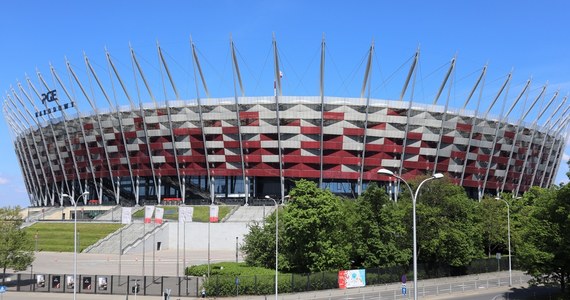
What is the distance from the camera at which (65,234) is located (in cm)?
8894

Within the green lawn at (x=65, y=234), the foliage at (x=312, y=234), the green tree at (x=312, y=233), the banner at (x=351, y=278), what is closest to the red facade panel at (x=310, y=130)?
the green lawn at (x=65, y=234)

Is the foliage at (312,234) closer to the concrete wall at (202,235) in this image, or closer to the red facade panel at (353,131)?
the concrete wall at (202,235)

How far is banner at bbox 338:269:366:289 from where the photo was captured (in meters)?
53.1

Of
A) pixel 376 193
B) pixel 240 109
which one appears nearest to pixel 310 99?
pixel 240 109

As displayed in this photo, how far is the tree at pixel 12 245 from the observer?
51.3 metres

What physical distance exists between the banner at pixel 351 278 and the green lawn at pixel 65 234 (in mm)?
43460

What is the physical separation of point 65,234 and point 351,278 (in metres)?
53.9

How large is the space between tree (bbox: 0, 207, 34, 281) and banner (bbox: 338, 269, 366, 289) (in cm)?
2923

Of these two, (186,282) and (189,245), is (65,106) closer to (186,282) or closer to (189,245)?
(189,245)

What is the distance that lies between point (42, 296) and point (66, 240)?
130 ft

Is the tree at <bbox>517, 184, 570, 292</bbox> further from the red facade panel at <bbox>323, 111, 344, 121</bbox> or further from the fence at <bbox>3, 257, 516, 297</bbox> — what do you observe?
the red facade panel at <bbox>323, 111, 344, 121</bbox>

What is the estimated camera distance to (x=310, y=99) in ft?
335

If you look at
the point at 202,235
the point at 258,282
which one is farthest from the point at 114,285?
the point at 202,235

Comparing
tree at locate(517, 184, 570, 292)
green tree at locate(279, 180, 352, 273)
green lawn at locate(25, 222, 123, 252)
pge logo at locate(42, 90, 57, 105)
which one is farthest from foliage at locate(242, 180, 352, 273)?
pge logo at locate(42, 90, 57, 105)
